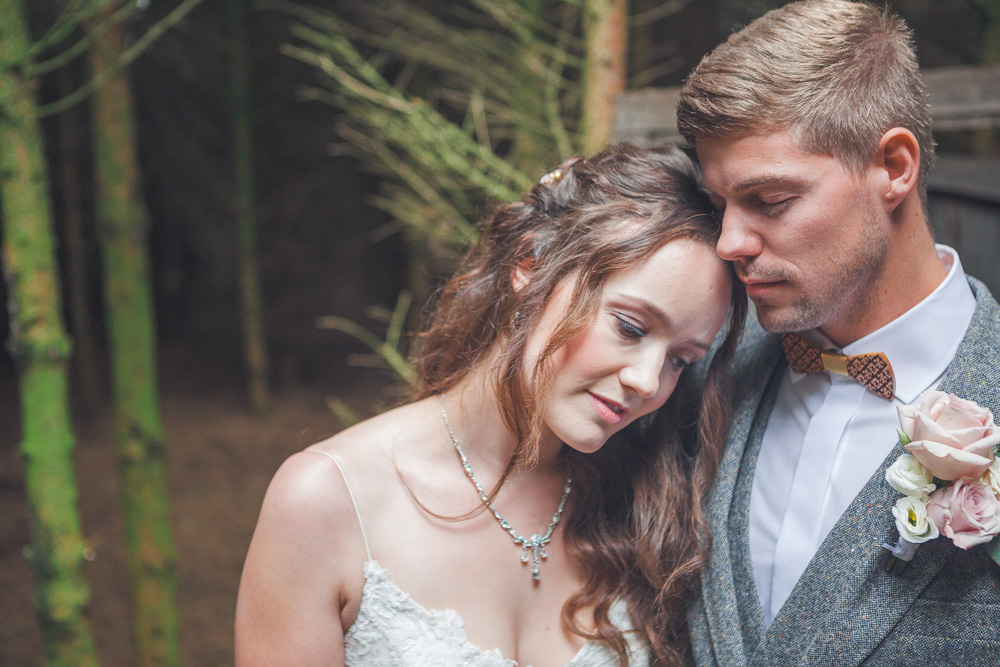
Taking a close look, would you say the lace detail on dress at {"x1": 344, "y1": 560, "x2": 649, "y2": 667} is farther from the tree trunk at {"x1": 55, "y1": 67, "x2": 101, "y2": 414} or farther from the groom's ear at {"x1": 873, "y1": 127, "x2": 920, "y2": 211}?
the tree trunk at {"x1": 55, "y1": 67, "x2": 101, "y2": 414}

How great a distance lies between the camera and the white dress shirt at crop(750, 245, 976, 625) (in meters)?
1.45

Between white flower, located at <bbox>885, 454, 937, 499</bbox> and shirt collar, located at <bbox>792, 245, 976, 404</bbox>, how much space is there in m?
0.22

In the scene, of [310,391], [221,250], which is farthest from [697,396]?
[221,250]

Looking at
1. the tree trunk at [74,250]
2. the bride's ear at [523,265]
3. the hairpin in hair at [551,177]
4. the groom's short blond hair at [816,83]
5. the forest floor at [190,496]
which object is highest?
the groom's short blond hair at [816,83]

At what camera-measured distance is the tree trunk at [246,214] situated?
6508 millimetres

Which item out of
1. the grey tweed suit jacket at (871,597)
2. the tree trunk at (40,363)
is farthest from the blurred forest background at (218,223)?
the grey tweed suit jacket at (871,597)

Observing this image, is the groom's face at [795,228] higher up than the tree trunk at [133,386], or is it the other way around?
the groom's face at [795,228]

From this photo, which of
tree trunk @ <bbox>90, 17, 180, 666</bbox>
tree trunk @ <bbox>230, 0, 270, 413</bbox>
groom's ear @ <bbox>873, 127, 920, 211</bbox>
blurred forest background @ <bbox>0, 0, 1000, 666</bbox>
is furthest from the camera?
tree trunk @ <bbox>230, 0, 270, 413</bbox>

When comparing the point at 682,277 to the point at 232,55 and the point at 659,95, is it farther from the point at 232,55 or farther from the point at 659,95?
the point at 232,55

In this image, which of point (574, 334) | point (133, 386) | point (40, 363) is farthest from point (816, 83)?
point (133, 386)

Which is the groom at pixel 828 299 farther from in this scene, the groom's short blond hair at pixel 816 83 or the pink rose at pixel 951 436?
the pink rose at pixel 951 436

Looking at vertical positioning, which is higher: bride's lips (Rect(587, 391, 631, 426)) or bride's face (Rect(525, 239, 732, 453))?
bride's face (Rect(525, 239, 732, 453))

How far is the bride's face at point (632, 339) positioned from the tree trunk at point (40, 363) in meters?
1.58

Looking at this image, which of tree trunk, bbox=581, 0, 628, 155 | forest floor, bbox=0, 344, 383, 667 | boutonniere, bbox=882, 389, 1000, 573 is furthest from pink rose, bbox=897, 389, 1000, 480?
forest floor, bbox=0, 344, 383, 667
